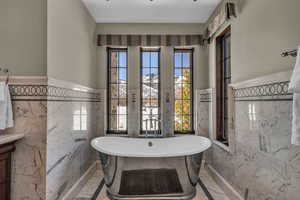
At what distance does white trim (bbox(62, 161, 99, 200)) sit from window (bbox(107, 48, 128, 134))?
2.55ft

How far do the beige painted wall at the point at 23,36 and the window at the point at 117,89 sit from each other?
73.3 inches

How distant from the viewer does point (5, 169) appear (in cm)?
178

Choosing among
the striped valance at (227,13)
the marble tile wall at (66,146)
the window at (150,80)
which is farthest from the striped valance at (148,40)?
the marble tile wall at (66,146)

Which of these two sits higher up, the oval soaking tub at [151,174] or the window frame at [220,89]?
the window frame at [220,89]

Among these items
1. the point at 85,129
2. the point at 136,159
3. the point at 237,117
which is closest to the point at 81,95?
the point at 85,129

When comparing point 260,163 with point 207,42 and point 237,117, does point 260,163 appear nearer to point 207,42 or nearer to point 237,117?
point 237,117

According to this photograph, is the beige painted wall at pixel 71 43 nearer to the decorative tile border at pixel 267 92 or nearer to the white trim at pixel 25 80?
the white trim at pixel 25 80

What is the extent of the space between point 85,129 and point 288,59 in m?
2.69

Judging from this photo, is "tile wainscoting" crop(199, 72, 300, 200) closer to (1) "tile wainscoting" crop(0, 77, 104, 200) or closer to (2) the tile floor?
(2) the tile floor

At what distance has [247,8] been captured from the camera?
2061 mm

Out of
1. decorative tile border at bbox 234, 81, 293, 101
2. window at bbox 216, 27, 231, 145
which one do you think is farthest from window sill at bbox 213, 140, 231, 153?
decorative tile border at bbox 234, 81, 293, 101

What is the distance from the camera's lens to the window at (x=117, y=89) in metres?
3.72

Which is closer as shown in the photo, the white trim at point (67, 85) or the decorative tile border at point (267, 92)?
the decorative tile border at point (267, 92)

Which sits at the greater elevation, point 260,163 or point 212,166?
point 260,163
